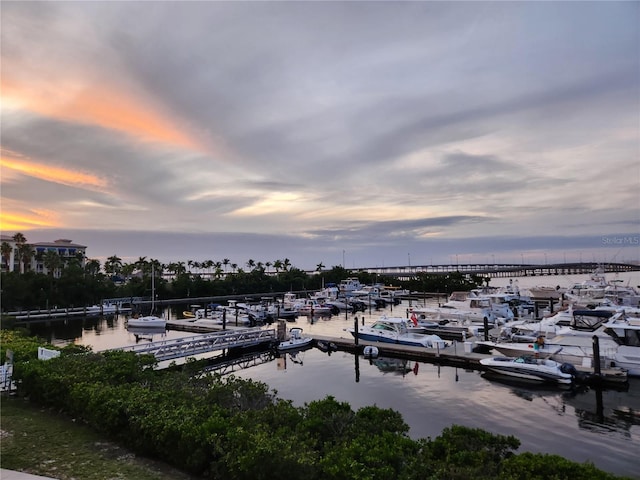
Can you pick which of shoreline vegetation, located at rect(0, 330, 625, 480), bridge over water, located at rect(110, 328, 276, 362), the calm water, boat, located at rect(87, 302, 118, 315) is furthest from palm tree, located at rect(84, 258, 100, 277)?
shoreline vegetation, located at rect(0, 330, 625, 480)

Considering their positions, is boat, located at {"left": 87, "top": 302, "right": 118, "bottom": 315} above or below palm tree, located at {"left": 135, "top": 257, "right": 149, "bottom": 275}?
below

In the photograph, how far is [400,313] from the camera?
2350 inches

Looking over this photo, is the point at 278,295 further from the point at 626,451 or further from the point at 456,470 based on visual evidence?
the point at 456,470

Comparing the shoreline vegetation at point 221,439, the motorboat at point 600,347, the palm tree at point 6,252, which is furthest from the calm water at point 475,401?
the palm tree at point 6,252

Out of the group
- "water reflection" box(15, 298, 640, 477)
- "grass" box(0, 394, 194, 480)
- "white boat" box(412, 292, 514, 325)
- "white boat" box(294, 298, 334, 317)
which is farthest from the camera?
"white boat" box(294, 298, 334, 317)

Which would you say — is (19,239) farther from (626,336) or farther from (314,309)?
(626,336)

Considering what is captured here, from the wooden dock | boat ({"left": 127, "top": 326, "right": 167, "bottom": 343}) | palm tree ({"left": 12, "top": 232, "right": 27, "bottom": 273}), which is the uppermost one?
palm tree ({"left": 12, "top": 232, "right": 27, "bottom": 273})

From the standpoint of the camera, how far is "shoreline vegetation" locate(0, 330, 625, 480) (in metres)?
8.10

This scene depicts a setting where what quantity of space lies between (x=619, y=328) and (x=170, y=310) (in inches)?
2459

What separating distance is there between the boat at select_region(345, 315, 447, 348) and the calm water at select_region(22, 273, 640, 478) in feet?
10.5

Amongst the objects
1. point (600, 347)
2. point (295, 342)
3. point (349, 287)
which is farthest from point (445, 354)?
point (349, 287)

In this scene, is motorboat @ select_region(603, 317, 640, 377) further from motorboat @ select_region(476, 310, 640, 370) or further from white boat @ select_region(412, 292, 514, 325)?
white boat @ select_region(412, 292, 514, 325)

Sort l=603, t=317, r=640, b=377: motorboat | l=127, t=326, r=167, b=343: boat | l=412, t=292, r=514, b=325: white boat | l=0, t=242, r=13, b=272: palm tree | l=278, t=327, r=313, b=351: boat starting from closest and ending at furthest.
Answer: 1. l=603, t=317, r=640, b=377: motorboat
2. l=278, t=327, r=313, b=351: boat
3. l=412, t=292, r=514, b=325: white boat
4. l=127, t=326, r=167, b=343: boat
5. l=0, t=242, r=13, b=272: palm tree

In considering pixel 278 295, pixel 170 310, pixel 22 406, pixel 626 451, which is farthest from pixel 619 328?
pixel 278 295
